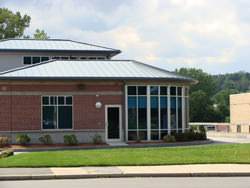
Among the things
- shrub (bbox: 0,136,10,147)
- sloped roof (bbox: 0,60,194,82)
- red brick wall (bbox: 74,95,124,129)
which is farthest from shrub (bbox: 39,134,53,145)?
sloped roof (bbox: 0,60,194,82)

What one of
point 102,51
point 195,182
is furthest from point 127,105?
point 195,182

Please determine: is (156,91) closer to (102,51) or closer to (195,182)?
(102,51)

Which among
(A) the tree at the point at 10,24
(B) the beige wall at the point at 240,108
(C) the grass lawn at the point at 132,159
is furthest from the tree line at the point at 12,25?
(C) the grass lawn at the point at 132,159

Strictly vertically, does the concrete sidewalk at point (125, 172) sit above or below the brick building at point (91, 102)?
below

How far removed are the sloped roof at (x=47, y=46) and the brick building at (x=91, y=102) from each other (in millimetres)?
6315

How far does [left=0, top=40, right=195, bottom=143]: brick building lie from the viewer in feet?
122

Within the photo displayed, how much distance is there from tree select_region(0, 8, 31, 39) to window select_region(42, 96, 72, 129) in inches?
1669

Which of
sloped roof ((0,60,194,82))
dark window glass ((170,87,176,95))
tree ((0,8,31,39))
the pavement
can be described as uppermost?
tree ((0,8,31,39))

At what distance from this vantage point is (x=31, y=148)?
3450cm

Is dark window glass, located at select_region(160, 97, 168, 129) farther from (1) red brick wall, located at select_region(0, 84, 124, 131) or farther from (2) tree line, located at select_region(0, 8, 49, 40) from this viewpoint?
(2) tree line, located at select_region(0, 8, 49, 40)

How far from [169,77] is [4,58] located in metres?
14.1

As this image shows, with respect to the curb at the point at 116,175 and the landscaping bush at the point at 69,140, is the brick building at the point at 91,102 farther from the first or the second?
the curb at the point at 116,175

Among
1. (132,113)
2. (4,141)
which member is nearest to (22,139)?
(4,141)

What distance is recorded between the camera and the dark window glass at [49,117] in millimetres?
37688
